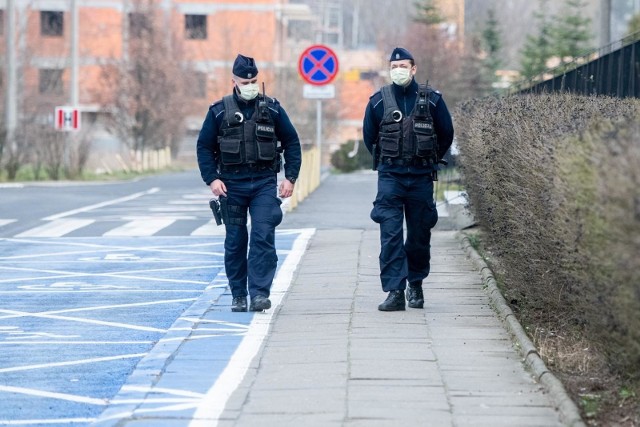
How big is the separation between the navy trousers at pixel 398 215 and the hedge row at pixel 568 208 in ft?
1.89

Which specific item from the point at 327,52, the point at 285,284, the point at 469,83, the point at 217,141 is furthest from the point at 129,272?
the point at 469,83

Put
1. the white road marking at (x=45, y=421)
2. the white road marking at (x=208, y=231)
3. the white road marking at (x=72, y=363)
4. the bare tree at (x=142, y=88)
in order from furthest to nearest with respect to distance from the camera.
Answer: the bare tree at (x=142, y=88) < the white road marking at (x=208, y=231) < the white road marking at (x=72, y=363) < the white road marking at (x=45, y=421)

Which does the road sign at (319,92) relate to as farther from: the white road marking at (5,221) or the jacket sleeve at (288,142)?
the jacket sleeve at (288,142)

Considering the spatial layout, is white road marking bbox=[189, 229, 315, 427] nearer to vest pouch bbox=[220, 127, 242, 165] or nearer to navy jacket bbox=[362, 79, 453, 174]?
vest pouch bbox=[220, 127, 242, 165]

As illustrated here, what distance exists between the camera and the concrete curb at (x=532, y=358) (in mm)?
6676

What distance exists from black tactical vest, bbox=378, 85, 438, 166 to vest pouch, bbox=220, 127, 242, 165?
1045 millimetres

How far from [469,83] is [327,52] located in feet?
99.9

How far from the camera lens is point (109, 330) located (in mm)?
10250

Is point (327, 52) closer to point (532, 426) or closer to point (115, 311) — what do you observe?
point (115, 311)

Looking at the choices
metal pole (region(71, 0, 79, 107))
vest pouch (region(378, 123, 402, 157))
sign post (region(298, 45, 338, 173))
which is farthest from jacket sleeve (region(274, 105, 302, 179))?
metal pole (region(71, 0, 79, 107))

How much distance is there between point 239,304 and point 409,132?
1.78 meters

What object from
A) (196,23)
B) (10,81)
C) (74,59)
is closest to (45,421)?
(10,81)

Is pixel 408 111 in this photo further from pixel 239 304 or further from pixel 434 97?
pixel 239 304

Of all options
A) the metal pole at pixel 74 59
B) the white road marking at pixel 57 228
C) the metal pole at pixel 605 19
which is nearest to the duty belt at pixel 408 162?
the white road marking at pixel 57 228
